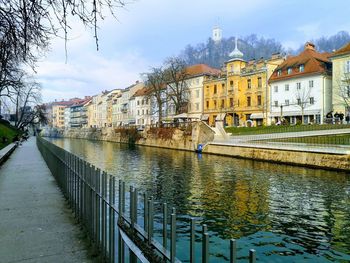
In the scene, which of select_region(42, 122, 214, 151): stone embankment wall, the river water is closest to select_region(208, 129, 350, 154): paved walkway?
the river water

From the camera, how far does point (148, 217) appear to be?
324 cm

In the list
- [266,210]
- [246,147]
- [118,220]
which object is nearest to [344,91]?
[246,147]

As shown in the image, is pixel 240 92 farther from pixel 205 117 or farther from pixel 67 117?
pixel 67 117

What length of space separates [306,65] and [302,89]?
12.8 feet

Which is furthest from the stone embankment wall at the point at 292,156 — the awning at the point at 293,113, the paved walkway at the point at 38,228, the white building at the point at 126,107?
the white building at the point at 126,107

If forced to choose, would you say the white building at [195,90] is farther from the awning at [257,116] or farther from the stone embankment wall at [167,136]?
the awning at [257,116]

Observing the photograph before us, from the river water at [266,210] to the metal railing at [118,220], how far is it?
2.96 metres

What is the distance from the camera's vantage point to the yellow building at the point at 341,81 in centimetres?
4238

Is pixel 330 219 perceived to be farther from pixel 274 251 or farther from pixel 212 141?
pixel 212 141

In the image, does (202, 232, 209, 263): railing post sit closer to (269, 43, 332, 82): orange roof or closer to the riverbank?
the riverbank

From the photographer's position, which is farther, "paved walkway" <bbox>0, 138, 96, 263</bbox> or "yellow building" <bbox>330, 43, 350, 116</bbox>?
"yellow building" <bbox>330, 43, 350, 116</bbox>

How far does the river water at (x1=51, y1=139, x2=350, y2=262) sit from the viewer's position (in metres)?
8.34

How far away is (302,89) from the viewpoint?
162ft

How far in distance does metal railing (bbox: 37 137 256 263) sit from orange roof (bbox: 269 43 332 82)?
46.8 metres
